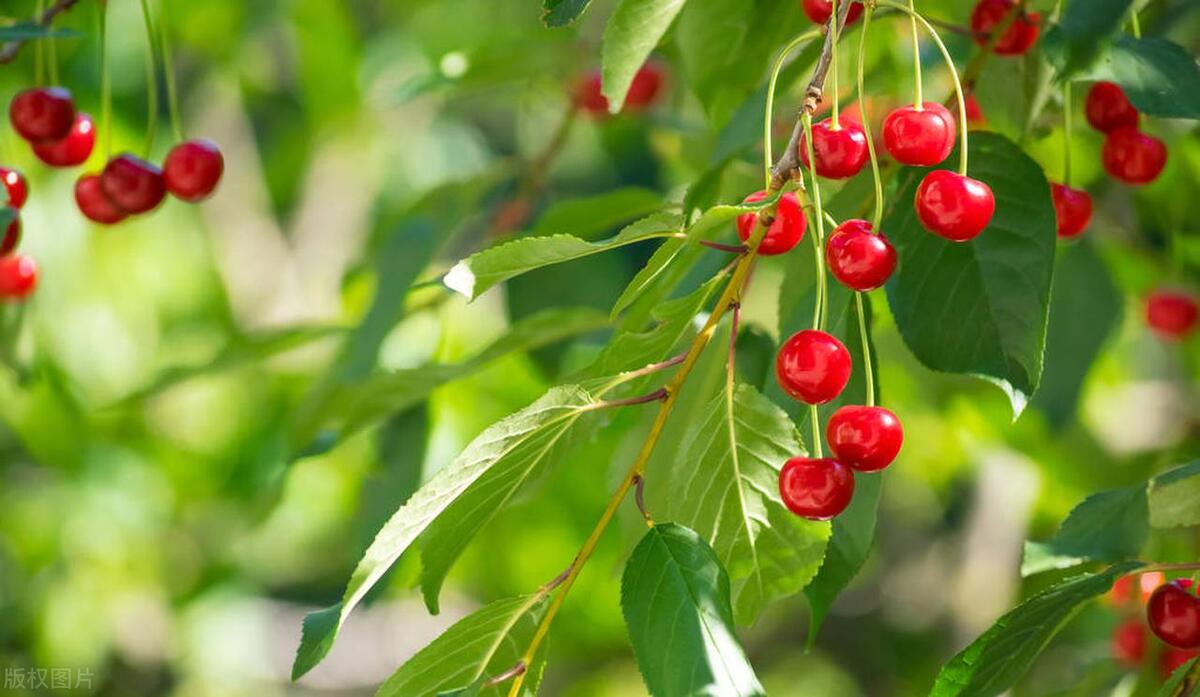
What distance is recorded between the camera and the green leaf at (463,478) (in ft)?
2.00

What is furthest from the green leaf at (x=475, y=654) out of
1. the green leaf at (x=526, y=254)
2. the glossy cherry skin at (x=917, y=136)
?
the glossy cherry skin at (x=917, y=136)

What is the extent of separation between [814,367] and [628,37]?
19 centimetres

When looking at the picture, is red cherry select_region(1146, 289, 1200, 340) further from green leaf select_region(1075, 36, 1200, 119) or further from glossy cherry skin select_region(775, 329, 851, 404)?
glossy cherry skin select_region(775, 329, 851, 404)

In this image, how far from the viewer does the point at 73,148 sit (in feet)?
3.52

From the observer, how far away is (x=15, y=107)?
101 centimetres

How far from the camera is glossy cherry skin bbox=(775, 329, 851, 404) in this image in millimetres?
629

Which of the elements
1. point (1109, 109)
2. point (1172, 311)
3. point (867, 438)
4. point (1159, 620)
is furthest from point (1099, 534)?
point (1172, 311)

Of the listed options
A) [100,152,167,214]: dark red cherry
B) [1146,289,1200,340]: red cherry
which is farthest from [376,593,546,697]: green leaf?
[1146,289,1200,340]: red cherry

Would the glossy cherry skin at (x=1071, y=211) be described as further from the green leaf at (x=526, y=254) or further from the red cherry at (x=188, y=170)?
the red cherry at (x=188, y=170)

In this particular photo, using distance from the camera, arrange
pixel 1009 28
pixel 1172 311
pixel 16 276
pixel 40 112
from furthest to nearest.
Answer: pixel 1172 311 → pixel 16 276 → pixel 40 112 → pixel 1009 28

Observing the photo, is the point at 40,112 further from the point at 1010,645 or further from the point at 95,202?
the point at 1010,645

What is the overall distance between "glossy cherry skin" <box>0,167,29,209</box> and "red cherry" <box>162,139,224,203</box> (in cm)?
15

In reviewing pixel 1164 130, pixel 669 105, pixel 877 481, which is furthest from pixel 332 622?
pixel 669 105

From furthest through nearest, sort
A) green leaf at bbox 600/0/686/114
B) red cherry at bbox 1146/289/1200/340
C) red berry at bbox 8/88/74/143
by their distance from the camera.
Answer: red cherry at bbox 1146/289/1200/340 < red berry at bbox 8/88/74/143 < green leaf at bbox 600/0/686/114
